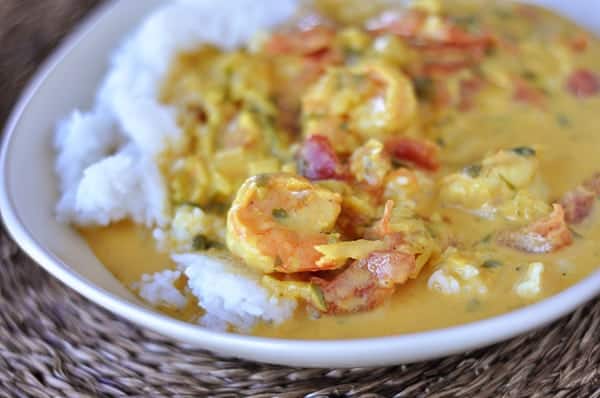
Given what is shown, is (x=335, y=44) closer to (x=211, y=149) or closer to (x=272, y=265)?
(x=211, y=149)

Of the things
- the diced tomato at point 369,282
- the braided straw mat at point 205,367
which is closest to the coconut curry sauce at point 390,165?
the diced tomato at point 369,282

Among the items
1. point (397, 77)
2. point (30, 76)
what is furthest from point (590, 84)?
point (30, 76)

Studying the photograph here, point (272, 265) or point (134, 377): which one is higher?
point (272, 265)

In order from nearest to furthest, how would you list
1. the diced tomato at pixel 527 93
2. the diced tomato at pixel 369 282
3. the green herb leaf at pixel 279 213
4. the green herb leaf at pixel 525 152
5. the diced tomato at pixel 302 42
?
the diced tomato at pixel 369 282, the green herb leaf at pixel 279 213, the green herb leaf at pixel 525 152, the diced tomato at pixel 527 93, the diced tomato at pixel 302 42

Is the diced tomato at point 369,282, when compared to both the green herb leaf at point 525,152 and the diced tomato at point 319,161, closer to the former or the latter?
the diced tomato at point 319,161

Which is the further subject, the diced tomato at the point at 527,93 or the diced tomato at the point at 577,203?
the diced tomato at the point at 527,93

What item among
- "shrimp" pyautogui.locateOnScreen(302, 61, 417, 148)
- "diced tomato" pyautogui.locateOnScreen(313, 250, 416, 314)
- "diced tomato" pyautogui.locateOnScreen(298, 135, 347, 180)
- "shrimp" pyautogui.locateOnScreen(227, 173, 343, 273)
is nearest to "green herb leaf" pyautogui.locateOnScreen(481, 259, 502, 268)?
"diced tomato" pyautogui.locateOnScreen(313, 250, 416, 314)

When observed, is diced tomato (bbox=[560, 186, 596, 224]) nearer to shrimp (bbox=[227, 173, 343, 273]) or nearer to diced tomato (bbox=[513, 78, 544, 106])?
diced tomato (bbox=[513, 78, 544, 106])
